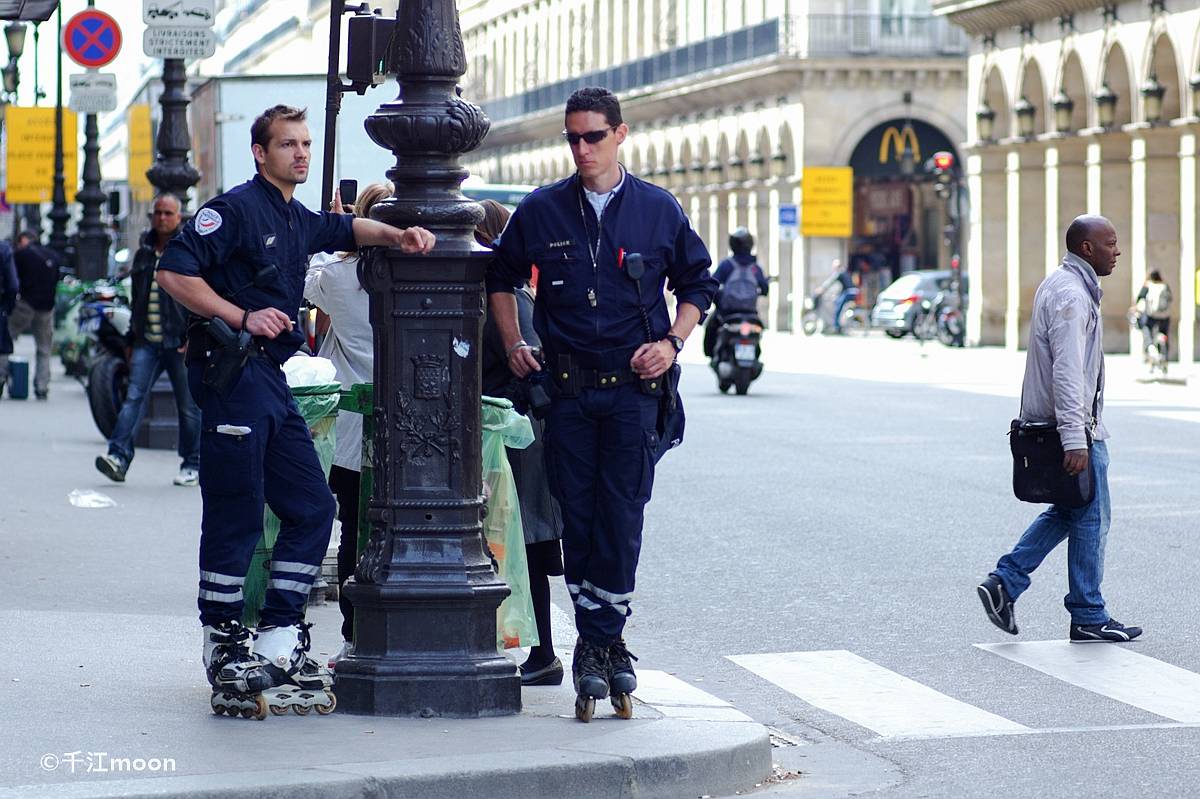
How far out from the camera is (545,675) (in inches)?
326

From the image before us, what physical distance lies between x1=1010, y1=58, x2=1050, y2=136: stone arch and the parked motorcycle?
18189 mm

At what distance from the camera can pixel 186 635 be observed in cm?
916

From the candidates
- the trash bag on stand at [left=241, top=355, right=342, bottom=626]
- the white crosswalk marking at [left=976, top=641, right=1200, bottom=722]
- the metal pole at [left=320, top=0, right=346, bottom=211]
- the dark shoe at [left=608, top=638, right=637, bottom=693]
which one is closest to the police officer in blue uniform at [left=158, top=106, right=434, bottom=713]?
the trash bag on stand at [left=241, top=355, right=342, bottom=626]

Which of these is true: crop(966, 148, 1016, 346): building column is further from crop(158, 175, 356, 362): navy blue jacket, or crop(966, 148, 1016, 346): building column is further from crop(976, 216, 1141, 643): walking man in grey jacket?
crop(158, 175, 356, 362): navy blue jacket

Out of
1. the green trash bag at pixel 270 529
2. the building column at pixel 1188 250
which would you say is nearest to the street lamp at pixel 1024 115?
the building column at pixel 1188 250

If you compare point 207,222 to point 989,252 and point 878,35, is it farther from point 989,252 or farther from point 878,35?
point 878,35

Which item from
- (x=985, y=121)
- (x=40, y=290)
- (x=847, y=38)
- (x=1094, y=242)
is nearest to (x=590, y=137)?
(x=1094, y=242)

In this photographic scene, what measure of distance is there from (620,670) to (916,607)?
3592 mm

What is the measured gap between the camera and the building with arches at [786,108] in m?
62.5

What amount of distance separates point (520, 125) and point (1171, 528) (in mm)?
75415

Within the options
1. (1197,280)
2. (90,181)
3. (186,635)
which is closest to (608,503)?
(186,635)

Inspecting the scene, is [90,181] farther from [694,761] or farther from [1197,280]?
[694,761]

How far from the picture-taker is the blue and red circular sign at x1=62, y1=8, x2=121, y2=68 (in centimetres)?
2738

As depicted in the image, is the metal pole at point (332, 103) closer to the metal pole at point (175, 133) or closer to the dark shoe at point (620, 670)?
the dark shoe at point (620, 670)
